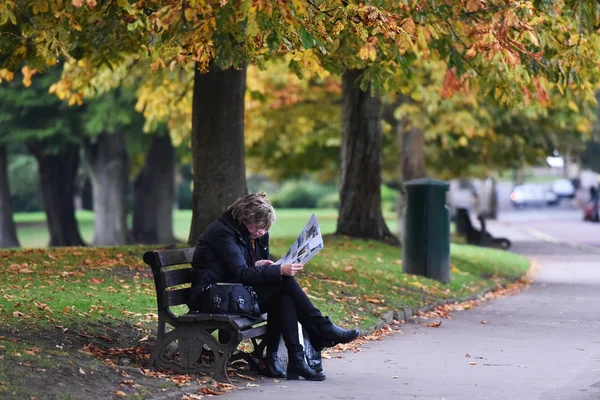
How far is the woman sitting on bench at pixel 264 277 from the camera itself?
9.41m

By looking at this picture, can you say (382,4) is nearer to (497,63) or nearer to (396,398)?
(497,63)

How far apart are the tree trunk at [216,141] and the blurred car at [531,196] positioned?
69.0 meters

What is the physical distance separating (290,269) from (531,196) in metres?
77.4

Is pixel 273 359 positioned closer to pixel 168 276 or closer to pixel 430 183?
pixel 168 276

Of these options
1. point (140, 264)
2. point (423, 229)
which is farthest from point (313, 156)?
point (140, 264)

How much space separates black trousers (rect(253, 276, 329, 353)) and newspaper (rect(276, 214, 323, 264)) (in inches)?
7.6

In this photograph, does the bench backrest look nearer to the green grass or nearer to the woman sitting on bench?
the woman sitting on bench

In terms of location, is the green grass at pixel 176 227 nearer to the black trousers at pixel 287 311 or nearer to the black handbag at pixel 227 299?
the black trousers at pixel 287 311

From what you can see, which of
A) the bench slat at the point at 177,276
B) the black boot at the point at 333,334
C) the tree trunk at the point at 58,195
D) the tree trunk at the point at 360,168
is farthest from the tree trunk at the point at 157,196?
the black boot at the point at 333,334

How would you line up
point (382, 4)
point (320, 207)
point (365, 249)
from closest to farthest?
point (382, 4), point (365, 249), point (320, 207)

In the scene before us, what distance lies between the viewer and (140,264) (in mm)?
14938

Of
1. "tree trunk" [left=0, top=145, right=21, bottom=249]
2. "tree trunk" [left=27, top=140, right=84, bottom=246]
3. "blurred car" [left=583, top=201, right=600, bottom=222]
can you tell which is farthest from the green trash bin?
"blurred car" [left=583, top=201, right=600, bottom=222]

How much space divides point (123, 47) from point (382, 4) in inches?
169

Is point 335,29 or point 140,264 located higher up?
point 335,29
